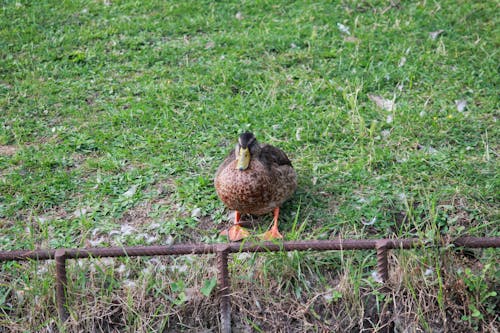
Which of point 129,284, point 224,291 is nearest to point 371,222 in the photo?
point 224,291

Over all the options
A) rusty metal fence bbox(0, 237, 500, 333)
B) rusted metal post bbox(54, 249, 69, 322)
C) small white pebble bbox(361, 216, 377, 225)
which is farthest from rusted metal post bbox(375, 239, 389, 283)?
rusted metal post bbox(54, 249, 69, 322)

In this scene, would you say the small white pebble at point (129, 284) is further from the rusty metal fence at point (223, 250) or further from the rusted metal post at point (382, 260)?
the rusted metal post at point (382, 260)

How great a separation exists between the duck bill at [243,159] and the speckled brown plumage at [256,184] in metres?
0.03

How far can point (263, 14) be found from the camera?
22.4 ft

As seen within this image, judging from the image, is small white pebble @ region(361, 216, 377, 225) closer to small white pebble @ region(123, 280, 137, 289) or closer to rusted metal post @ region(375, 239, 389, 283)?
rusted metal post @ region(375, 239, 389, 283)

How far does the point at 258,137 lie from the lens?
500cm

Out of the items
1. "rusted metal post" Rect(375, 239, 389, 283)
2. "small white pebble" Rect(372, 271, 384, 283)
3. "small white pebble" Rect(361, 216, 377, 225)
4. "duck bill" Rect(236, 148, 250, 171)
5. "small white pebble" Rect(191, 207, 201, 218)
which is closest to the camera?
"rusted metal post" Rect(375, 239, 389, 283)

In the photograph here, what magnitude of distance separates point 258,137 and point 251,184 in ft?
3.60

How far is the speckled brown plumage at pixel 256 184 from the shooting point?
13.0 ft

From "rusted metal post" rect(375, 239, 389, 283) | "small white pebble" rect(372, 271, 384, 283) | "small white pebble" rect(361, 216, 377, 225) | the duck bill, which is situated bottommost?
"small white pebble" rect(372, 271, 384, 283)

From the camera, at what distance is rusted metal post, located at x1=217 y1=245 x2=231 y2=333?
3559mm

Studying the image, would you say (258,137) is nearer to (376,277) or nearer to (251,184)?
(251,184)

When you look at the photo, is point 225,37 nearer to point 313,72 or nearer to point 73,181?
point 313,72

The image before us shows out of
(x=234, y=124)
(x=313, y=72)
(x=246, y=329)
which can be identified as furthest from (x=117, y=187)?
(x=313, y=72)
